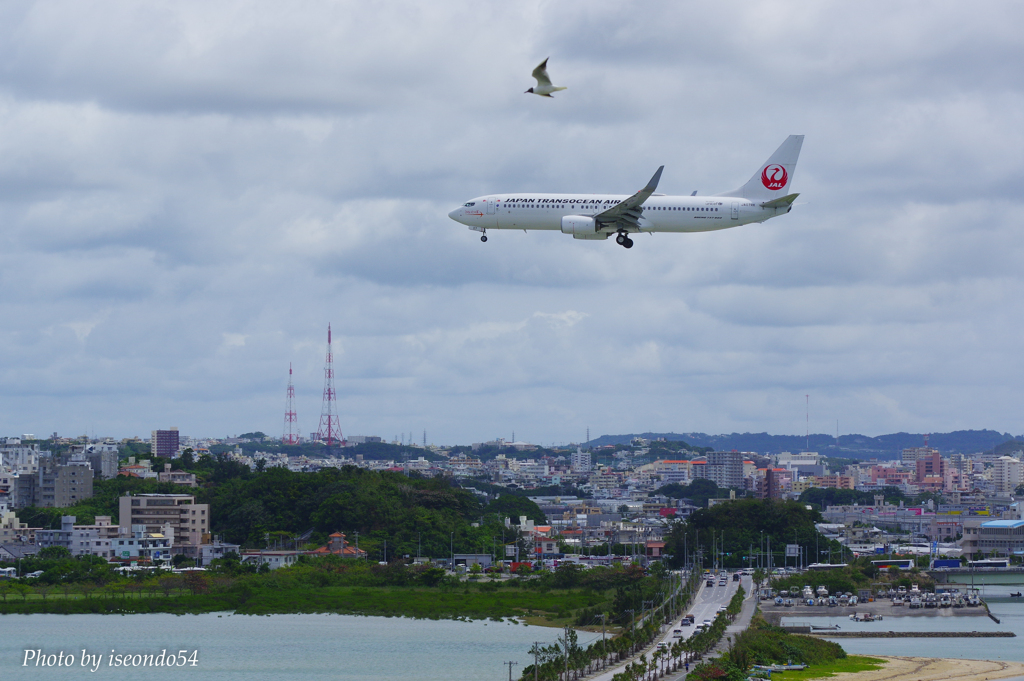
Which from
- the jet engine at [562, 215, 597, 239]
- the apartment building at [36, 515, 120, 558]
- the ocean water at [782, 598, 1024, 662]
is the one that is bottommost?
the ocean water at [782, 598, 1024, 662]

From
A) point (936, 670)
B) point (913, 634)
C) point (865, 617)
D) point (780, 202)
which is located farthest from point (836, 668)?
point (865, 617)

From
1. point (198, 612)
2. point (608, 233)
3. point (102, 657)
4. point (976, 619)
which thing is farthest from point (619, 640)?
point (976, 619)

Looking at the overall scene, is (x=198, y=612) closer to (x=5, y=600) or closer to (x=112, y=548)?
(x=5, y=600)

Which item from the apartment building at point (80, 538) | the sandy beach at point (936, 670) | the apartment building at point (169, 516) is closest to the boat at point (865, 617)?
the sandy beach at point (936, 670)

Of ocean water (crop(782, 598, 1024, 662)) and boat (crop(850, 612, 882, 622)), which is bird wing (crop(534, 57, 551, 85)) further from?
boat (crop(850, 612, 882, 622))

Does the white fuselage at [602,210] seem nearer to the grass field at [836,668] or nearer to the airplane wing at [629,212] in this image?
the airplane wing at [629,212]

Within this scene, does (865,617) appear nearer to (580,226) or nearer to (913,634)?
(913,634)

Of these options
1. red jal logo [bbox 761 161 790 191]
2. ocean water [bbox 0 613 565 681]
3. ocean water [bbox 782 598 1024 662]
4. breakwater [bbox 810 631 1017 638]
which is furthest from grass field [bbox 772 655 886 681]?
red jal logo [bbox 761 161 790 191]
